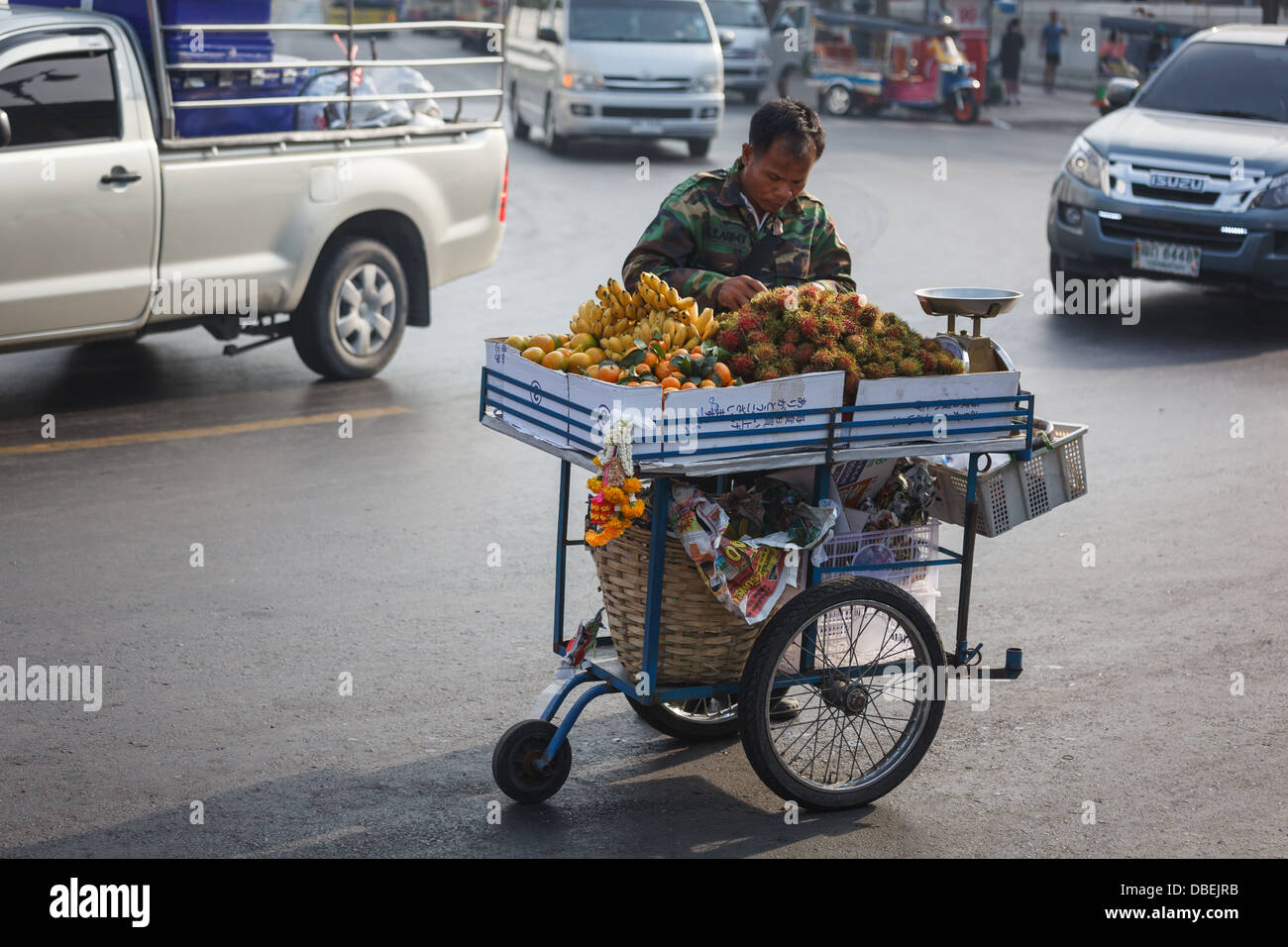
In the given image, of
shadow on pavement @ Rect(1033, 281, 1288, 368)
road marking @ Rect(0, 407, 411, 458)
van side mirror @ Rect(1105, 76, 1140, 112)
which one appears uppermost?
van side mirror @ Rect(1105, 76, 1140, 112)

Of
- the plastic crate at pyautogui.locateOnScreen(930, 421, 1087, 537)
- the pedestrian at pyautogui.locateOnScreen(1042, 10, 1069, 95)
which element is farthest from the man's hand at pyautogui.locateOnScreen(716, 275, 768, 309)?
the pedestrian at pyautogui.locateOnScreen(1042, 10, 1069, 95)

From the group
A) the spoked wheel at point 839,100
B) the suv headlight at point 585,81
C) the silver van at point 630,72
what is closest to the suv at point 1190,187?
the silver van at point 630,72

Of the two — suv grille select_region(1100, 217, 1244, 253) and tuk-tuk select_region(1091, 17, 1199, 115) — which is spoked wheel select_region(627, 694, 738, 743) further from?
tuk-tuk select_region(1091, 17, 1199, 115)

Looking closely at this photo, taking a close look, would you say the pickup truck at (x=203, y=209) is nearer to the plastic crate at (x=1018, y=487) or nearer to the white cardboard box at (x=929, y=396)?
the plastic crate at (x=1018, y=487)

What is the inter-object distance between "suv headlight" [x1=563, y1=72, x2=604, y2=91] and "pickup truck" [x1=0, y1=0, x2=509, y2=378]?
10.4 meters

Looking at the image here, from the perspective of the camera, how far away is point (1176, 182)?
11.3 m

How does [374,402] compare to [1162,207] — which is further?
[1162,207]

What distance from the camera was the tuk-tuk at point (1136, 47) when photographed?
103 feet

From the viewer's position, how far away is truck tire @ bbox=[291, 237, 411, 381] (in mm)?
9141
